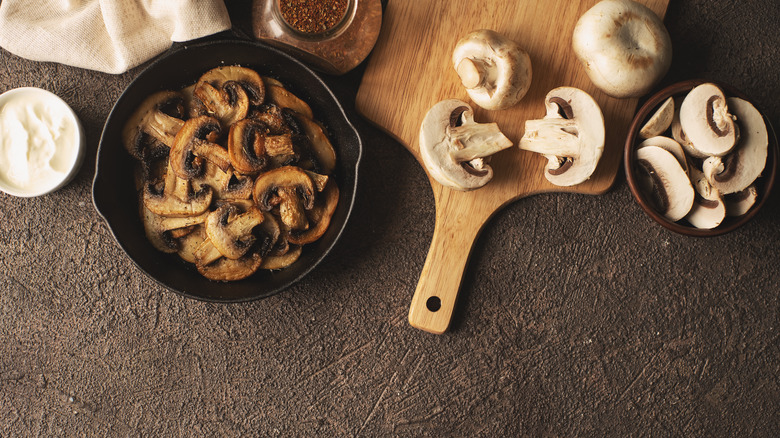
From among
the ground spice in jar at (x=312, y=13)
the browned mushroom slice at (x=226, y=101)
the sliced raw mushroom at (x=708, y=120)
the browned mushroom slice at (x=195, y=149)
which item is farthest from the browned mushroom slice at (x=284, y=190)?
the sliced raw mushroom at (x=708, y=120)

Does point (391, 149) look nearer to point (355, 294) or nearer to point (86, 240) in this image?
point (355, 294)

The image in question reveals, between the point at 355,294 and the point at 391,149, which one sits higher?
the point at 391,149

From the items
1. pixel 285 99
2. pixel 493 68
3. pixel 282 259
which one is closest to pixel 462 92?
pixel 493 68

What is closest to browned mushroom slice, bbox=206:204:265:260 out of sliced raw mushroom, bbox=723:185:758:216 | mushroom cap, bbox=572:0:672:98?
mushroom cap, bbox=572:0:672:98

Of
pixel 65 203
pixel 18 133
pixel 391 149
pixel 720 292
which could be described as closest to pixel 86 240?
pixel 65 203

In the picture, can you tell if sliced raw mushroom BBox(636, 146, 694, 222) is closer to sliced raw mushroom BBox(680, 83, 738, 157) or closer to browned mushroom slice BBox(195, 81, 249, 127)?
sliced raw mushroom BBox(680, 83, 738, 157)
